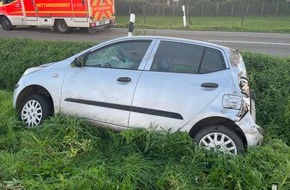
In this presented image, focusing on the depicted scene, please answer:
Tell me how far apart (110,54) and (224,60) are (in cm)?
158

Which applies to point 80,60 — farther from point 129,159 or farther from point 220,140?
point 220,140

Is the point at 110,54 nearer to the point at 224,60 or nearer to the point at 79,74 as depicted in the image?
the point at 79,74

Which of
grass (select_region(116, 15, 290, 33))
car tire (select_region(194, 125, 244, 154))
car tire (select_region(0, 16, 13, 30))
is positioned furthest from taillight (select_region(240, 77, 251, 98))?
car tire (select_region(0, 16, 13, 30))

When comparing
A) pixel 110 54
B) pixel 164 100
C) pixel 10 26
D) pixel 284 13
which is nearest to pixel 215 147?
pixel 164 100

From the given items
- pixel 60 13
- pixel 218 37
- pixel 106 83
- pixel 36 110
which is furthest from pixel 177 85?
pixel 60 13

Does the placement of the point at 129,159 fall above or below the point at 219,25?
below

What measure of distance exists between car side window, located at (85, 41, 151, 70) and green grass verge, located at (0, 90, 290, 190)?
873 mm

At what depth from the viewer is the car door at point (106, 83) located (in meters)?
3.93

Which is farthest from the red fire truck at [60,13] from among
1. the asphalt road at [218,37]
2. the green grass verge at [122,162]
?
the green grass verge at [122,162]

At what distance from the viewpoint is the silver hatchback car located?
11.6 ft

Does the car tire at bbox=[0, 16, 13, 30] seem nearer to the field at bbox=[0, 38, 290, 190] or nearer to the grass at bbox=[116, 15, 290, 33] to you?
the grass at bbox=[116, 15, 290, 33]

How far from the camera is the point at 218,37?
1336cm

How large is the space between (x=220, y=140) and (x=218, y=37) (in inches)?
415

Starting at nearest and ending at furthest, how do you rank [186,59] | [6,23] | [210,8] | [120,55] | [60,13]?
[186,59], [120,55], [60,13], [6,23], [210,8]
